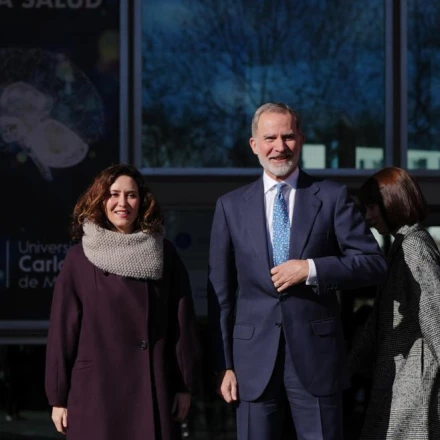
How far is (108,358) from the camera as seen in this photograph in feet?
13.4

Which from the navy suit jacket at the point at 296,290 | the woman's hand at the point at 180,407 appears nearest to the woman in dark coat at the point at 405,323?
the navy suit jacket at the point at 296,290

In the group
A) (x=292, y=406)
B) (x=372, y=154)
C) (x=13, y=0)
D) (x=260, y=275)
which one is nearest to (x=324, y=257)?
(x=260, y=275)

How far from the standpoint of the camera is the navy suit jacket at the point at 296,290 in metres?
3.95

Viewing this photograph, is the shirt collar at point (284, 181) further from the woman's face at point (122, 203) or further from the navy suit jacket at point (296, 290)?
the woman's face at point (122, 203)

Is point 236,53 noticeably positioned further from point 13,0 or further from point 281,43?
point 13,0

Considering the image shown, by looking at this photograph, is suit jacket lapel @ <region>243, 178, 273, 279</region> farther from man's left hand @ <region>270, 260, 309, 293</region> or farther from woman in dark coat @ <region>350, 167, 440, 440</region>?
woman in dark coat @ <region>350, 167, 440, 440</region>

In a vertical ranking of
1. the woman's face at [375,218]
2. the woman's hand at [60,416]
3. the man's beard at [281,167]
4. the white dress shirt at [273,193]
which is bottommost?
the woman's hand at [60,416]

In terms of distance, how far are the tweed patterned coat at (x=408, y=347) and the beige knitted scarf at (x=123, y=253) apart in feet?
3.45

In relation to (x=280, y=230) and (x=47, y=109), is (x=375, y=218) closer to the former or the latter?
(x=280, y=230)

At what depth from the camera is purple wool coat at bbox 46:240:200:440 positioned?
407cm

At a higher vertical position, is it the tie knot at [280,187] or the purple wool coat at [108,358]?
the tie knot at [280,187]

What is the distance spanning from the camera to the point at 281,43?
19.9 ft

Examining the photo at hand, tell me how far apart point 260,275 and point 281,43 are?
8.11 feet

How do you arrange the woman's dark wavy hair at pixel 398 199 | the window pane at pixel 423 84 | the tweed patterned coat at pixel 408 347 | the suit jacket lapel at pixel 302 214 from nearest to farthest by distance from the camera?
1. the suit jacket lapel at pixel 302 214
2. the tweed patterned coat at pixel 408 347
3. the woman's dark wavy hair at pixel 398 199
4. the window pane at pixel 423 84
